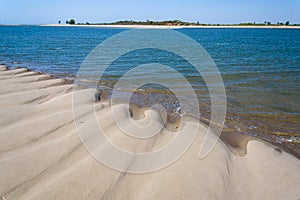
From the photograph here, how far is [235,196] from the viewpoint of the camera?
12.2ft

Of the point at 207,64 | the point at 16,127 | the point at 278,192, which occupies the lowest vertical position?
the point at 207,64

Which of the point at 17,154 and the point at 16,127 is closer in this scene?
the point at 17,154

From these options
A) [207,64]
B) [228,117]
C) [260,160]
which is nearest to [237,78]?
[207,64]

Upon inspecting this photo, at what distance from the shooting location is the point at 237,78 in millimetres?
12414

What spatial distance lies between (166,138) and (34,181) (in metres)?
2.79

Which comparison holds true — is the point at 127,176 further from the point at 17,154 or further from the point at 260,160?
the point at 260,160

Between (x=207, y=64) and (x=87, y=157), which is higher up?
(x=87, y=157)

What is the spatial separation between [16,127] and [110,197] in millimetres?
3260

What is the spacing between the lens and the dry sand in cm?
362

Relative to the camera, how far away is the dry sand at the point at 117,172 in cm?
362

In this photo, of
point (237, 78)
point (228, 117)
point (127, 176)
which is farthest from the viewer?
point (237, 78)

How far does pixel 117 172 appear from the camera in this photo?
13.3 feet

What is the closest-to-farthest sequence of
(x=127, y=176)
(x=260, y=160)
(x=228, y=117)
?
(x=127, y=176) < (x=260, y=160) < (x=228, y=117)

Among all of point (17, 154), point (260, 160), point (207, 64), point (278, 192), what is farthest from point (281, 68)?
point (17, 154)
